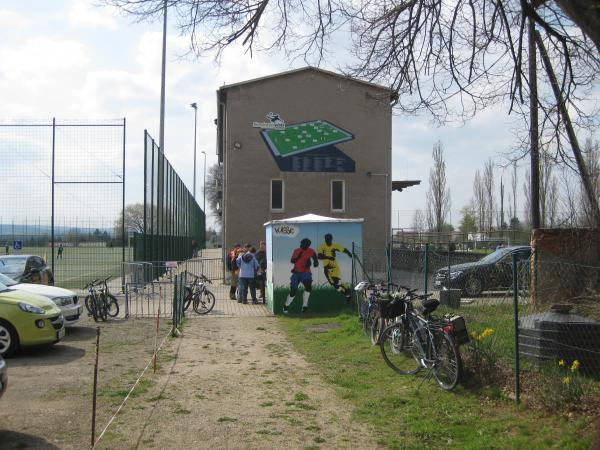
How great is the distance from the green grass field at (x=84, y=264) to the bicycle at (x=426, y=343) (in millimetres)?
15936

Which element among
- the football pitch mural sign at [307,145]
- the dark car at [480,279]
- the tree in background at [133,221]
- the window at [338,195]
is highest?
the football pitch mural sign at [307,145]

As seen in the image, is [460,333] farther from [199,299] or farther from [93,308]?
[199,299]

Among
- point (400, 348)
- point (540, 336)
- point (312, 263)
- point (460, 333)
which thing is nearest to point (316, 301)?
point (312, 263)

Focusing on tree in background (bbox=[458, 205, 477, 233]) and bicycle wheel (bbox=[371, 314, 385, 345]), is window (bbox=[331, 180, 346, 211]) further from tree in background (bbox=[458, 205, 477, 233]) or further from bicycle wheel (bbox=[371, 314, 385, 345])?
tree in background (bbox=[458, 205, 477, 233])

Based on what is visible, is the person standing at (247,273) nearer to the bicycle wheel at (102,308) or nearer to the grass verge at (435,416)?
the bicycle wheel at (102,308)

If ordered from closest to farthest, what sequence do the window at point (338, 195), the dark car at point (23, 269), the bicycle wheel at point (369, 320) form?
1. the bicycle wheel at point (369, 320)
2. the dark car at point (23, 269)
3. the window at point (338, 195)

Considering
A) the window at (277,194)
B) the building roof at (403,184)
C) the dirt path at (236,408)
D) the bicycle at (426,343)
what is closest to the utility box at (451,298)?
the bicycle at (426,343)

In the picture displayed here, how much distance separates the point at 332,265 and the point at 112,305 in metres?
5.25

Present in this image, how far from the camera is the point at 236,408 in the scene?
689cm

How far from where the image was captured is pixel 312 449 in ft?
18.3

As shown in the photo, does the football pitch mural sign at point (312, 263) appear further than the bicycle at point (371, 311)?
Yes

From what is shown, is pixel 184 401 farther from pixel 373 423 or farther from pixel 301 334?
pixel 301 334

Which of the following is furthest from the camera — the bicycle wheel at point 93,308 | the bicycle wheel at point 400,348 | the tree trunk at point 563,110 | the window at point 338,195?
the window at point 338,195

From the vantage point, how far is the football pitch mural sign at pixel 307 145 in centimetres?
2856
